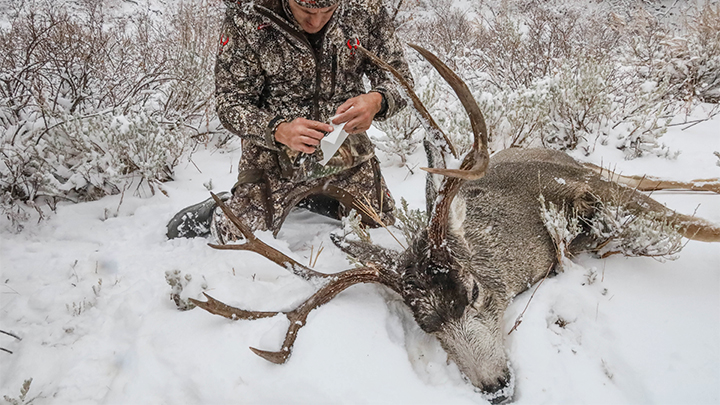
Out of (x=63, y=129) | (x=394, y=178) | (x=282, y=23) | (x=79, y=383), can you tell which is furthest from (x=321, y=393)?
(x=63, y=129)

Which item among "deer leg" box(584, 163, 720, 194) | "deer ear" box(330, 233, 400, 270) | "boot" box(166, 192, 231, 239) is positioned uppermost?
"deer leg" box(584, 163, 720, 194)

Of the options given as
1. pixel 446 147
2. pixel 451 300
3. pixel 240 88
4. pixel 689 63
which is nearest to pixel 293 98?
pixel 240 88

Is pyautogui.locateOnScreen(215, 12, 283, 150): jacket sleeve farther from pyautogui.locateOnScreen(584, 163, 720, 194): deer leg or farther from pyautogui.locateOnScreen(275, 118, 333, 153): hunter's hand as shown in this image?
pyautogui.locateOnScreen(584, 163, 720, 194): deer leg

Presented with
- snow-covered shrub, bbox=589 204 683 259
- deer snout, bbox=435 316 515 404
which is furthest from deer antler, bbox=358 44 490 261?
snow-covered shrub, bbox=589 204 683 259

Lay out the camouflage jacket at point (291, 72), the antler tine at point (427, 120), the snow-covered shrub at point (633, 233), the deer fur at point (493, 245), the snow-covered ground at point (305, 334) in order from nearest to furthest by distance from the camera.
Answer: the antler tine at point (427, 120) → the snow-covered ground at point (305, 334) → the deer fur at point (493, 245) → the snow-covered shrub at point (633, 233) → the camouflage jacket at point (291, 72)

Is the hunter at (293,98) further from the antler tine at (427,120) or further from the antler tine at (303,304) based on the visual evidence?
the antler tine at (303,304)

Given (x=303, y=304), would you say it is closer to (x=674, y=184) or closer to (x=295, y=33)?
(x=295, y=33)

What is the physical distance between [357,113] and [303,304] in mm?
947

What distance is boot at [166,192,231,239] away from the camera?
2930 mm

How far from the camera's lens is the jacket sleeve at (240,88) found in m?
2.47

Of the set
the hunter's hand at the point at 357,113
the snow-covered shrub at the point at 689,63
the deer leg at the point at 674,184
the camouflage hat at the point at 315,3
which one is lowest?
the deer leg at the point at 674,184

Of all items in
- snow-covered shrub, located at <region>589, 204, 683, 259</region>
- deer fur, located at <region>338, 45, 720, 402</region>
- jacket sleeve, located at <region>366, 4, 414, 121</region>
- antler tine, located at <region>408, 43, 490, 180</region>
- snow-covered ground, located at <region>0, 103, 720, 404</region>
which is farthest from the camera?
jacket sleeve, located at <region>366, 4, 414, 121</region>

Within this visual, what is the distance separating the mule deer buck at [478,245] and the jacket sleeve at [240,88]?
2.23 ft

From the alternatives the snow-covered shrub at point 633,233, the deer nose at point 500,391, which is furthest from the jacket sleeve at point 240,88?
the snow-covered shrub at point 633,233
